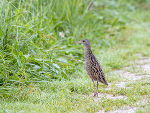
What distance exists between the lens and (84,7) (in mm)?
9055

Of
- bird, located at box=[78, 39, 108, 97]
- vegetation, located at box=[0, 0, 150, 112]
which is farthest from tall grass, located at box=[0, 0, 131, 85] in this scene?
bird, located at box=[78, 39, 108, 97]

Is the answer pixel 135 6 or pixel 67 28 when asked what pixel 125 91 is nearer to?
pixel 67 28

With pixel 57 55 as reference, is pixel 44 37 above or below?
above

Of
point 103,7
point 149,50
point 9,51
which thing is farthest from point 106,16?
point 9,51

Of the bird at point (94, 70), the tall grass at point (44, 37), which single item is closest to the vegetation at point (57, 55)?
the tall grass at point (44, 37)

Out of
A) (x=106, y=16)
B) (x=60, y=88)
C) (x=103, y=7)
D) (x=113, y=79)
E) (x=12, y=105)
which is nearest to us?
(x=12, y=105)

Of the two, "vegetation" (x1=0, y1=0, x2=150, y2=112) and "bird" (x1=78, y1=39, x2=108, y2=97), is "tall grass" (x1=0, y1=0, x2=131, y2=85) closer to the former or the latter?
"vegetation" (x1=0, y1=0, x2=150, y2=112)

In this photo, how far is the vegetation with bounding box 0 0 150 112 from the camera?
4594 millimetres

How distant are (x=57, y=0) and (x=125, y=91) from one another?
12.8 feet

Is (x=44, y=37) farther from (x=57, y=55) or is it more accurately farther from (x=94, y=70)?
(x=94, y=70)

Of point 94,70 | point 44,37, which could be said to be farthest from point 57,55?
point 94,70

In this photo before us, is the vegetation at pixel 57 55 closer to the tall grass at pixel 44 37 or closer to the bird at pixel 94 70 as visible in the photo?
the tall grass at pixel 44 37

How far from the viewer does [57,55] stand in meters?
6.68

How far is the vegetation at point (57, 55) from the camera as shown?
4.59 metres
